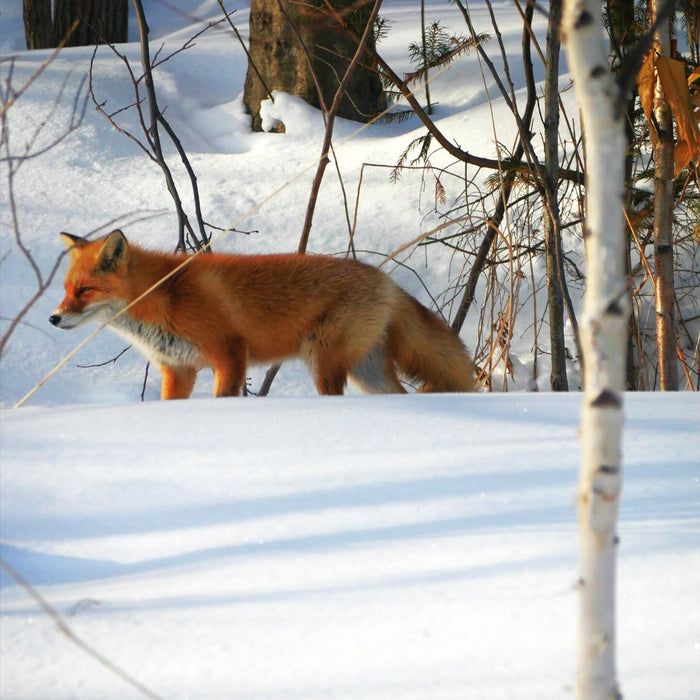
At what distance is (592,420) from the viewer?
2.69ft

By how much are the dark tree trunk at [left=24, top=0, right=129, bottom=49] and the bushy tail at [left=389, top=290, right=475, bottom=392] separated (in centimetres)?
552

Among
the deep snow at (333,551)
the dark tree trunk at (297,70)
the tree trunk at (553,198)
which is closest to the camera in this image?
the deep snow at (333,551)

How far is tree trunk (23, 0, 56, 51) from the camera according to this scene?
25.6 ft

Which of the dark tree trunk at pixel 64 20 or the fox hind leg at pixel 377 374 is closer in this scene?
the fox hind leg at pixel 377 374

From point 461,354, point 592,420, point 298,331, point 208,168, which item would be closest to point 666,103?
point 461,354

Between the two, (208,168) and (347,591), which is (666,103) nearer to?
(347,591)

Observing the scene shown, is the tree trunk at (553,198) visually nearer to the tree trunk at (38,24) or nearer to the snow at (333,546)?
the snow at (333,546)

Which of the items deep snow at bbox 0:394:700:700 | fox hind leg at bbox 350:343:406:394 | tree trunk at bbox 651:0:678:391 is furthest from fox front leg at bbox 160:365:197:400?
tree trunk at bbox 651:0:678:391

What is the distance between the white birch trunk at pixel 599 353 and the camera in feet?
2.65

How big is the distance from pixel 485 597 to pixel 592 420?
53 cm

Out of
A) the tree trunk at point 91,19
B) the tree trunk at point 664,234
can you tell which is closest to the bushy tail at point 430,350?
the tree trunk at point 664,234

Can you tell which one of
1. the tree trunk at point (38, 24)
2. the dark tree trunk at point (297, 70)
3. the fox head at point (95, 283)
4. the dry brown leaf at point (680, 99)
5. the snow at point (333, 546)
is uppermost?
the tree trunk at point (38, 24)

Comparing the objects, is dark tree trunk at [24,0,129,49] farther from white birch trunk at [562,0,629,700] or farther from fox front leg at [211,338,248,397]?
white birch trunk at [562,0,629,700]

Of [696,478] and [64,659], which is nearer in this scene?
[64,659]
